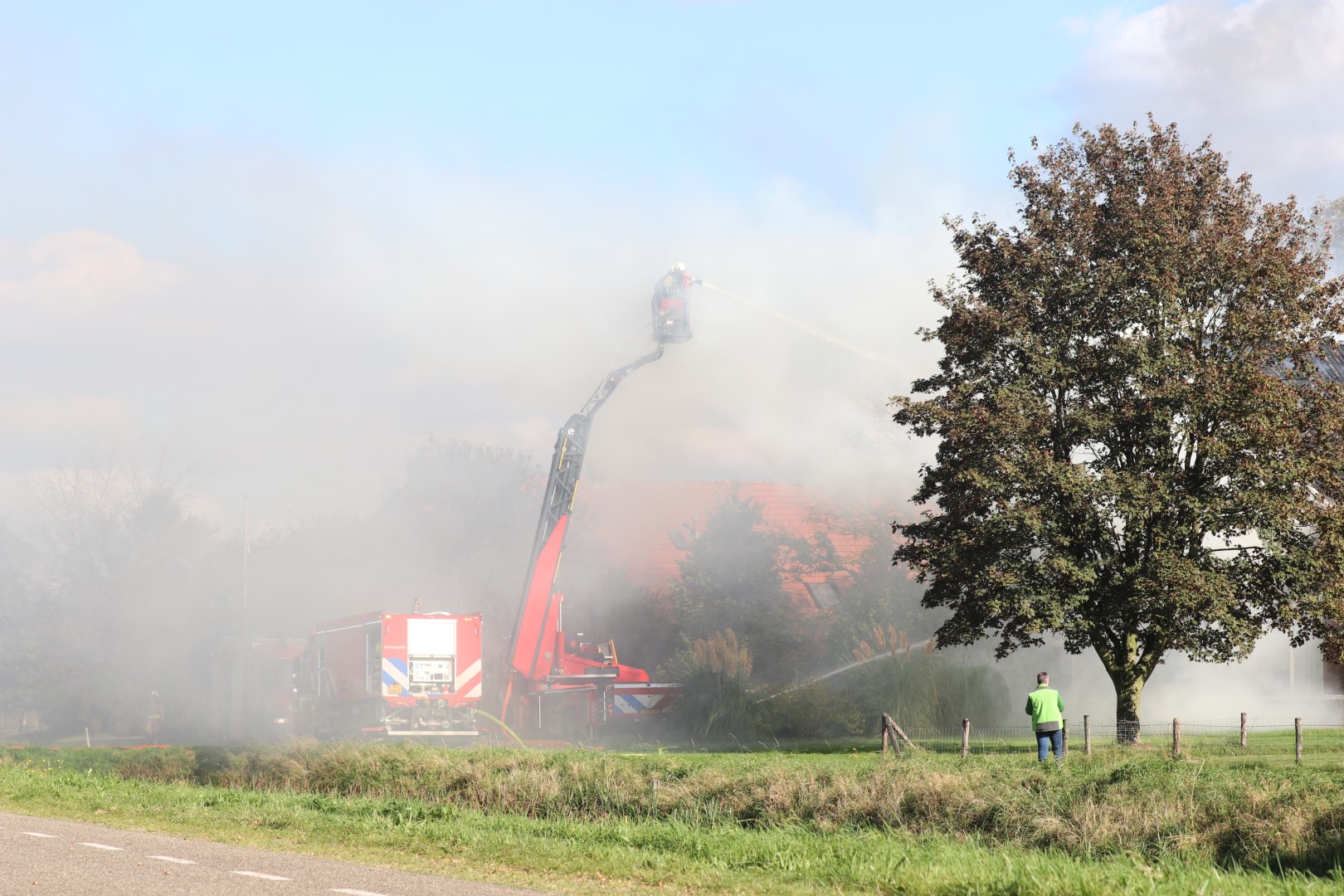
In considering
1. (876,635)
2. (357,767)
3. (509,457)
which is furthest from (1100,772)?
(509,457)

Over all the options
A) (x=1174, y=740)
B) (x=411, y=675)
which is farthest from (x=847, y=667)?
(x=1174, y=740)

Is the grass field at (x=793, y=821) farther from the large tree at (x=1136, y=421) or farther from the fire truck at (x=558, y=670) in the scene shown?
the fire truck at (x=558, y=670)

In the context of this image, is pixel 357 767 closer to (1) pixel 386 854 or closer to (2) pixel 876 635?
(1) pixel 386 854

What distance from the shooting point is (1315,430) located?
82.5 ft

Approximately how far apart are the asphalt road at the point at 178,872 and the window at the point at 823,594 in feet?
108

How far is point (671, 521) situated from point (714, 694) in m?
24.8

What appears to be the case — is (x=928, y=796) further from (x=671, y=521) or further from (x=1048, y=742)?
A: (x=671, y=521)

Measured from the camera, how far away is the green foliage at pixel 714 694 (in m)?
33.8

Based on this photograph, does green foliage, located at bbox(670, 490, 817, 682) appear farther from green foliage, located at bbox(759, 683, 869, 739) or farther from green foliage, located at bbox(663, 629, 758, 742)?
green foliage, located at bbox(759, 683, 869, 739)

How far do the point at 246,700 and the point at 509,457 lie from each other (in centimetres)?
2209

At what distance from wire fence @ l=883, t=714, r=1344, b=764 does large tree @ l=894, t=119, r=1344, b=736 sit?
1.30m

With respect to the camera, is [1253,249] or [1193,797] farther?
[1253,249]

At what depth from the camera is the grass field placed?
1223 cm

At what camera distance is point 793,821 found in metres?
16.2
